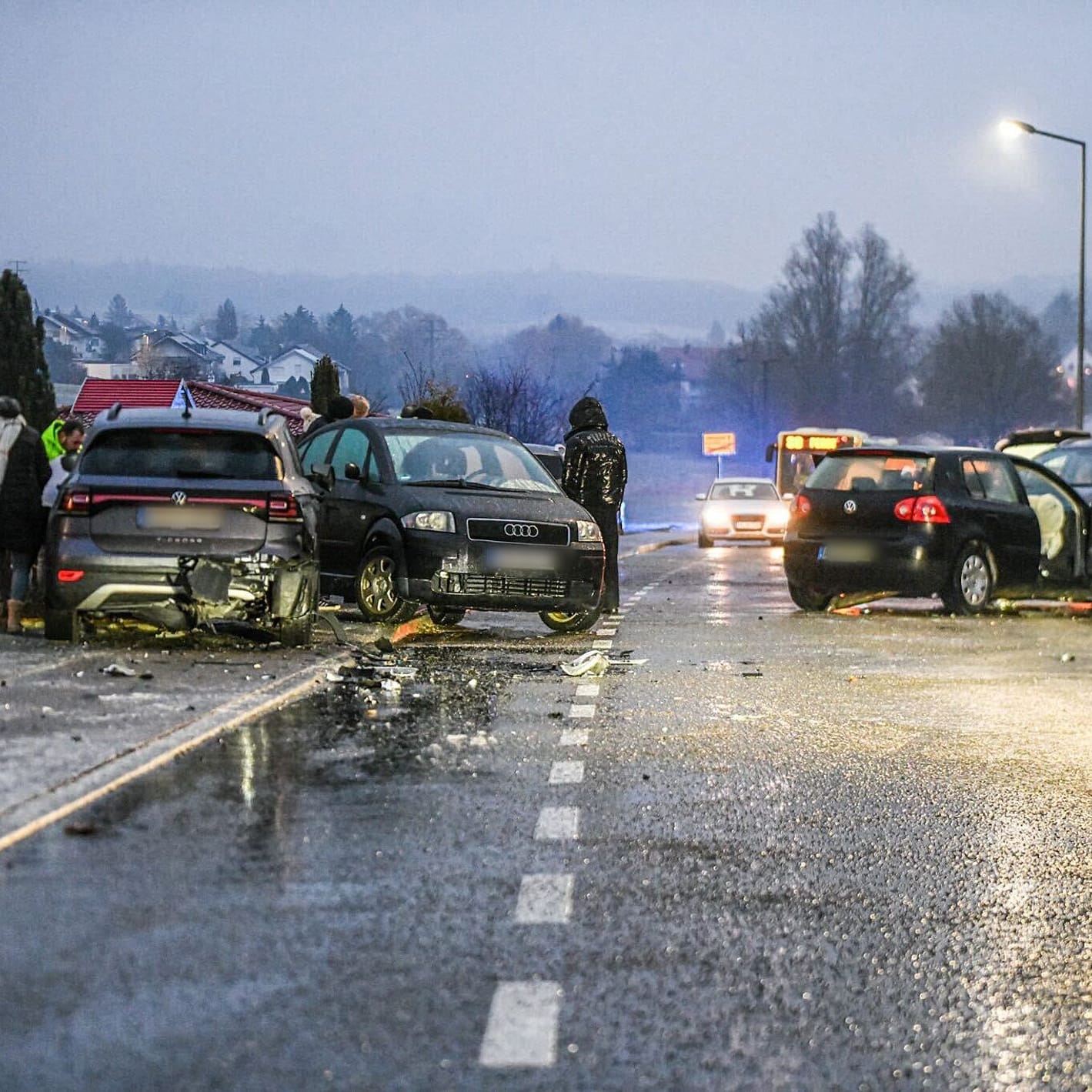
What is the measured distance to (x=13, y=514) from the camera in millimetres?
15375

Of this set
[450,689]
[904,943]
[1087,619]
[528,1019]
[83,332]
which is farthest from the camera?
[83,332]

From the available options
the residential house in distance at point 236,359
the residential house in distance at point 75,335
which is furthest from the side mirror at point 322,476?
the residential house in distance at point 75,335

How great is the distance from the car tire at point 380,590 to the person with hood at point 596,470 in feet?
7.88

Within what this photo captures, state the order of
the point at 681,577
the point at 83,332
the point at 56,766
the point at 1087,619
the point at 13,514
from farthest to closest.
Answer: the point at 83,332 < the point at 681,577 < the point at 1087,619 < the point at 13,514 < the point at 56,766

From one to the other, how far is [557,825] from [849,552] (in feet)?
40.9

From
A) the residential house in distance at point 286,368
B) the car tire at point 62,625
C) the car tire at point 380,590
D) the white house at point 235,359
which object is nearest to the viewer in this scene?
the car tire at point 62,625

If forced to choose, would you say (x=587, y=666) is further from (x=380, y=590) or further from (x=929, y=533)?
(x=929, y=533)

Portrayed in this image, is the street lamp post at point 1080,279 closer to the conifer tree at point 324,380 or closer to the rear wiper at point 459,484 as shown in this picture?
the conifer tree at point 324,380

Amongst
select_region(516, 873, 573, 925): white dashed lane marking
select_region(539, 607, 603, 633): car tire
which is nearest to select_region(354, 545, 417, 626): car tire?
select_region(539, 607, 603, 633): car tire

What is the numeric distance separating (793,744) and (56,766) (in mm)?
3448

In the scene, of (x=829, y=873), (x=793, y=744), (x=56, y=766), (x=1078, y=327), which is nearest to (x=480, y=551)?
(x=793, y=744)

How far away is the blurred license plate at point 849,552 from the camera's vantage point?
19.8 metres

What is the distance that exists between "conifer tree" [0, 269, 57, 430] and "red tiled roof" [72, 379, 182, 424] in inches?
37.3

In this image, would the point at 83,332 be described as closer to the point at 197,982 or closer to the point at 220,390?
the point at 220,390
